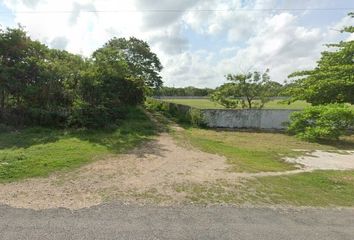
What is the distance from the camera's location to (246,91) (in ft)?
70.2

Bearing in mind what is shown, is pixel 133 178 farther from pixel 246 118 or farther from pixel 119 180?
pixel 246 118

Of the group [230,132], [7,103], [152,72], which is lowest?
[230,132]

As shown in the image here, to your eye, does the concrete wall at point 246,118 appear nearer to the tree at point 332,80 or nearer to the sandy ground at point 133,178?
the tree at point 332,80

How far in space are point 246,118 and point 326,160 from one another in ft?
23.4

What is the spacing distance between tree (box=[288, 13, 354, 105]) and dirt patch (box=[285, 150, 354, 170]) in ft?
21.6

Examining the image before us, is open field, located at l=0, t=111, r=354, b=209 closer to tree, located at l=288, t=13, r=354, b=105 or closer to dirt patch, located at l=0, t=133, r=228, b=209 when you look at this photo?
dirt patch, located at l=0, t=133, r=228, b=209

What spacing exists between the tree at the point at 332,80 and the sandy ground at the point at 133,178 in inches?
305

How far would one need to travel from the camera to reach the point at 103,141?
35.3 ft

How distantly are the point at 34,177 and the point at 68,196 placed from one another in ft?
4.91

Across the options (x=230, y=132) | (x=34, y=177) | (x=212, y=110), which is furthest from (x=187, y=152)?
(x=212, y=110)

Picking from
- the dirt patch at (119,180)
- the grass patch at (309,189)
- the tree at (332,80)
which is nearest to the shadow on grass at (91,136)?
the dirt patch at (119,180)

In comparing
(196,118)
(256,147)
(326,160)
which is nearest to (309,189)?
(326,160)

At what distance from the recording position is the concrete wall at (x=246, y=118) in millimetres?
17094

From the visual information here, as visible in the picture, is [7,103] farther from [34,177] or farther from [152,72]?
[152,72]
